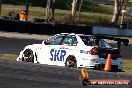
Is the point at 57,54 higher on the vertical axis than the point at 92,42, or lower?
lower

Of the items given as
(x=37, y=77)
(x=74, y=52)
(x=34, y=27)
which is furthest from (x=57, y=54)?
(x=34, y=27)

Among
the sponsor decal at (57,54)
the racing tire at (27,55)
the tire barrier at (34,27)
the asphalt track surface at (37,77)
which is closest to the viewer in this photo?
the asphalt track surface at (37,77)

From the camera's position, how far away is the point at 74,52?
73.7ft

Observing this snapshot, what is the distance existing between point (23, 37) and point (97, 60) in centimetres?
1868

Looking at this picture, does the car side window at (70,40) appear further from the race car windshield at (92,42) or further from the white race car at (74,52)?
the race car windshield at (92,42)

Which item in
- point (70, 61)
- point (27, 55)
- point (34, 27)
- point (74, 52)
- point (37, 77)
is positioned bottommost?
point (37, 77)

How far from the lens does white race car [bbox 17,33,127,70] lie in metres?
22.1

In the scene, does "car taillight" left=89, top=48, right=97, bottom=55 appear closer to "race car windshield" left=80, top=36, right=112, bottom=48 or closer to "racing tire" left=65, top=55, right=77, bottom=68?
"race car windshield" left=80, top=36, right=112, bottom=48

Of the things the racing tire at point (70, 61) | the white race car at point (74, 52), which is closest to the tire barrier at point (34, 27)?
the white race car at point (74, 52)

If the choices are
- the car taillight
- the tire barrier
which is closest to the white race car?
the car taillight

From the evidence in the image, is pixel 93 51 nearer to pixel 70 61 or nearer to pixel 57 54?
pixel 70 61

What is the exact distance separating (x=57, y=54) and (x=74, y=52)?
3.09 ft

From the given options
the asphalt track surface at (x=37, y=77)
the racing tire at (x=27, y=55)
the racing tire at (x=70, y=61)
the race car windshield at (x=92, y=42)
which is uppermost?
the race car windshield at (x=92, y=42)

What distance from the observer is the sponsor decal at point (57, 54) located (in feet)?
75.0
